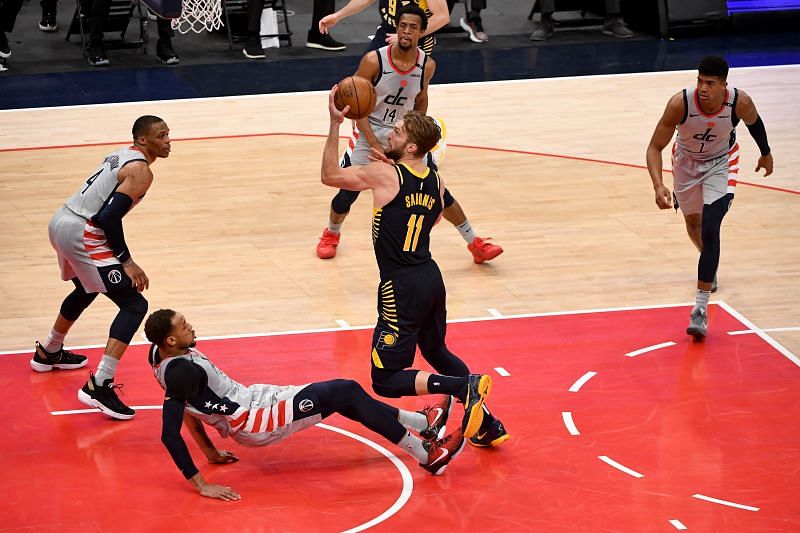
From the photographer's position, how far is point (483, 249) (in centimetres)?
962

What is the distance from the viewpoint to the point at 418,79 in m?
9.49

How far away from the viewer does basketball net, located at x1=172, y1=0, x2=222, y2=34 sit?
1634 cm

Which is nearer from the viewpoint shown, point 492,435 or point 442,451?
point 442,451

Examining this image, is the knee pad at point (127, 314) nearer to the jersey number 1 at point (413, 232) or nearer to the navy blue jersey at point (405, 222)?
the navy blue jersey at point (405, 222)

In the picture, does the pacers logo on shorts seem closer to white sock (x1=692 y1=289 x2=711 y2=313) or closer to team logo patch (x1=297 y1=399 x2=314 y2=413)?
team logo patch (x1=297 y1=399 x2=314 y2=413)

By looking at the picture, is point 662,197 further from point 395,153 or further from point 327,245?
point 327,245

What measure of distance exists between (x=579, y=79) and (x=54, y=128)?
632cm

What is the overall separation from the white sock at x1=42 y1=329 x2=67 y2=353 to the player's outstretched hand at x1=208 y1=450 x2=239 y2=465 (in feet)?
5.26

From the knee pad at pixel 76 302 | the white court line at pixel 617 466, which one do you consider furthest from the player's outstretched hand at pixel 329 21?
the white court line at pixel 617 466

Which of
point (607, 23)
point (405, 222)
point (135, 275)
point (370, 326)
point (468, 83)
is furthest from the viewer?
point (607, 23)

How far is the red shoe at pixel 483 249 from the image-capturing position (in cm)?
957

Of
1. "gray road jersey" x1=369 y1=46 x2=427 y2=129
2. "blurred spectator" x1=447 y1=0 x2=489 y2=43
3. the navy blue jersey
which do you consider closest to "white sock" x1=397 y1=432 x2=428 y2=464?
the navy blue jersey

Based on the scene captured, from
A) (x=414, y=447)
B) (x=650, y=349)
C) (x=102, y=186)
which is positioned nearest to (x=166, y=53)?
(x=102, y=186)

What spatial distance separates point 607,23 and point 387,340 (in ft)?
40.2
